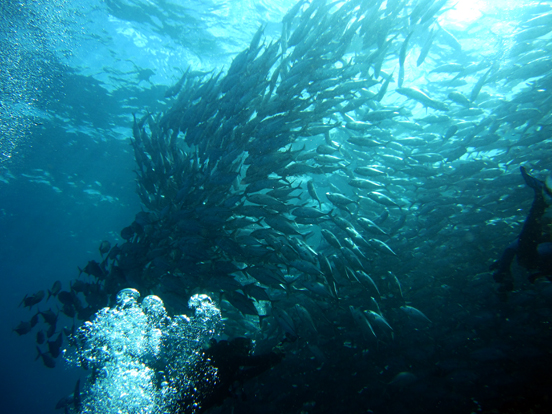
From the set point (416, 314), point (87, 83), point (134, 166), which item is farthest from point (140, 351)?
point (134, 166)

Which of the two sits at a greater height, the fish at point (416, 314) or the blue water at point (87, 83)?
the blue water at point (87, 83)

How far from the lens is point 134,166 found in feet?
54.6

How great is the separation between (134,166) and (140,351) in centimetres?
1314

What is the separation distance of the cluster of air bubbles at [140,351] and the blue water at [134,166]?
200 centimetres

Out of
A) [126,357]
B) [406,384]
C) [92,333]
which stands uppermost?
[92,333]

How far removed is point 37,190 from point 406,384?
26.0 metres

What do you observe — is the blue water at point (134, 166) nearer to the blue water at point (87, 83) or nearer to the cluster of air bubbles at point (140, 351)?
the blue water at point (87, 83)

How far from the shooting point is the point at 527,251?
4.60 metres

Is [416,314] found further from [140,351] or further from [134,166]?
[134,166]

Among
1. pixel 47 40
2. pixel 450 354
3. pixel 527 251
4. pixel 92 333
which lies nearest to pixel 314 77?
pixel 527 251

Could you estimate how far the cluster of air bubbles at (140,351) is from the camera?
20.8 ft

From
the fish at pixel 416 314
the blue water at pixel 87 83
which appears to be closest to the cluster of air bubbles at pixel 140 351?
the fish at pixel 416 314

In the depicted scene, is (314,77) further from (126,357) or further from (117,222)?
(117,222)

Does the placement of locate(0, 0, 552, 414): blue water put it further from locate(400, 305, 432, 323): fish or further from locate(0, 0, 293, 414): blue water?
locate(400, 305, 432, 323): fish
